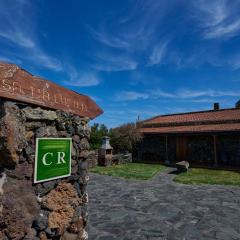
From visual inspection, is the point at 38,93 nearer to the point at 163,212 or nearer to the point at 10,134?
the point at 10,134

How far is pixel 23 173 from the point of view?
275 centimetres

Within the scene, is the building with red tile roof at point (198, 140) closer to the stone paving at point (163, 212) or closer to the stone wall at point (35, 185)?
the stone paving at point (163, 212)

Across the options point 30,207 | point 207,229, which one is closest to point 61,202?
point 30,207

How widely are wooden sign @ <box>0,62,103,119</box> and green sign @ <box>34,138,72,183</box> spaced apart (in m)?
0.46

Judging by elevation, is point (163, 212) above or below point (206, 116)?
below

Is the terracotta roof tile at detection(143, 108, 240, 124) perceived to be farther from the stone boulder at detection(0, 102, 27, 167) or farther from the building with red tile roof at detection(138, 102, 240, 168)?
the stone boulder at detection(0, 102, 27, 167)

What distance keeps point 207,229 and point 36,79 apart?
16.2 ft

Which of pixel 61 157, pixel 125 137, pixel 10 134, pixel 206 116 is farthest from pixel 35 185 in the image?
pixel 206 116

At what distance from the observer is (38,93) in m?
2.94

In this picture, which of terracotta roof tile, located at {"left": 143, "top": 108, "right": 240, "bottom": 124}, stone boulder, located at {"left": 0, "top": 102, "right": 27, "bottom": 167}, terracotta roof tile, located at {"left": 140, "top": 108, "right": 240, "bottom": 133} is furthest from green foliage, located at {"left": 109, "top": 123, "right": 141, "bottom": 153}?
stone boulder, located at {"left": 0, "top": 102, "right": 27, "bottom": 167}

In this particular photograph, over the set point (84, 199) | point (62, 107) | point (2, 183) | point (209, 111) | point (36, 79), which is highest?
point (209, 111)

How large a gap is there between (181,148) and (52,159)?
16.8m

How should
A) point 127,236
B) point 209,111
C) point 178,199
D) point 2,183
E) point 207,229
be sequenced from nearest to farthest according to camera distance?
point 2,183 → point 127,236 → point 207,229 → point 178,199 → point 209,111

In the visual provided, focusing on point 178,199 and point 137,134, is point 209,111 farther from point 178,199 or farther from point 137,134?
point 178,199
